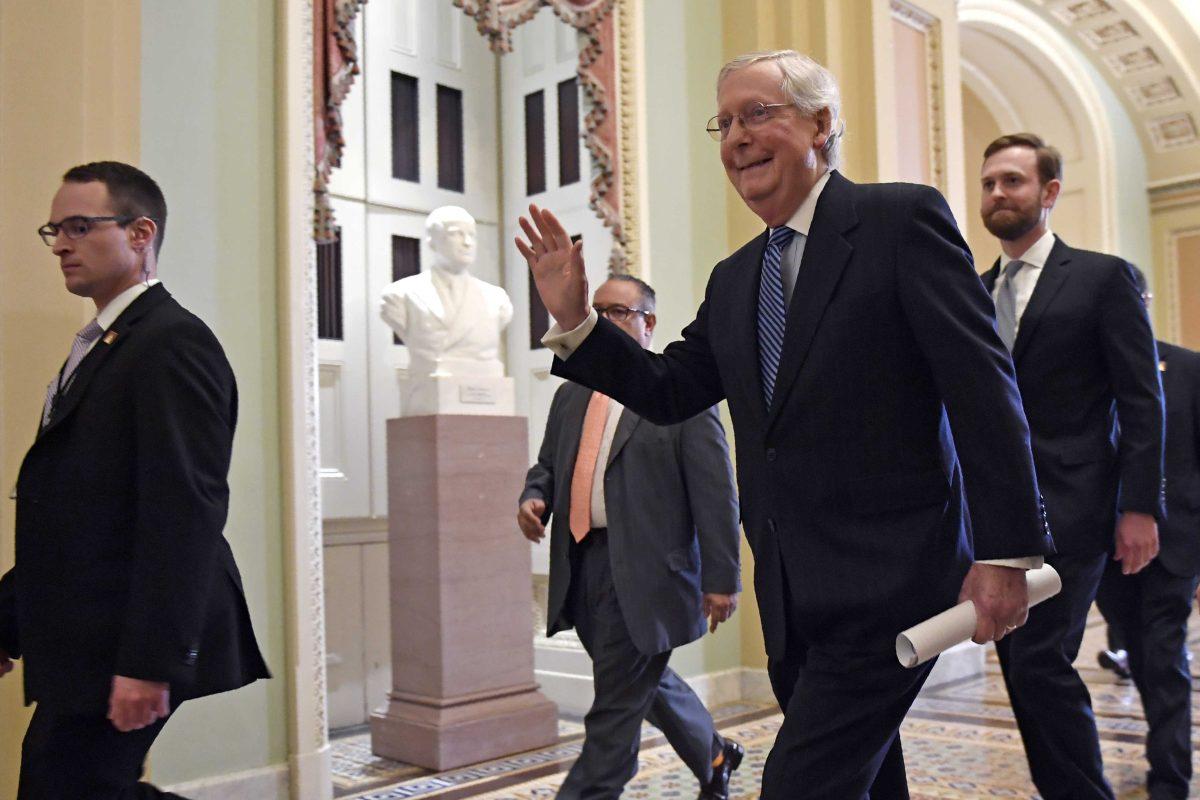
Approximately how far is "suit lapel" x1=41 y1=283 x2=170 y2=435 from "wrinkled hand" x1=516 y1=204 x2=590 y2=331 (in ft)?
2.55

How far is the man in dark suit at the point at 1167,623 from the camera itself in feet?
12.3

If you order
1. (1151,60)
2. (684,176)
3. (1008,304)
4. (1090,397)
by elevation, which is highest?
→ (1151,60)

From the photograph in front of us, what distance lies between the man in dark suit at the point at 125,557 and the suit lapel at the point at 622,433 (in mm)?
1529

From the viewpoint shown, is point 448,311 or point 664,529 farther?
point 448,311

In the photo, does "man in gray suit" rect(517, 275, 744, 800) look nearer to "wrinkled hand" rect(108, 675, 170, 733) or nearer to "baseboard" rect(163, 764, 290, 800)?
"baseboard" rect(163, 764, 290, 800)

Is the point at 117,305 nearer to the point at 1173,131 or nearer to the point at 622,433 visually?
the point at 622,433

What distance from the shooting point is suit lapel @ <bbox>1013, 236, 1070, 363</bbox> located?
3.16 meters

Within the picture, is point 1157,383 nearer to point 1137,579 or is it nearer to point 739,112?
point 1137,579

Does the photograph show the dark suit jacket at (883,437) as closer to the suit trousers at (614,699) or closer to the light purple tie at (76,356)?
the light purple tie at (76,356)

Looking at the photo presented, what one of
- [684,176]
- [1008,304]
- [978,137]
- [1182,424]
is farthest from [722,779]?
[978,137]

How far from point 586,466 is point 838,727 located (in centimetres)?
193

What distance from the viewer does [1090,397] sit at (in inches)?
124

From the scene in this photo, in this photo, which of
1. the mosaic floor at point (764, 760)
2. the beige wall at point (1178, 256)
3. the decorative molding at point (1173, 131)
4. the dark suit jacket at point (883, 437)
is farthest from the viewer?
the beige wall at point (1178, 256)

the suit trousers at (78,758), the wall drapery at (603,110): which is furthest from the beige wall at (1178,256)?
the suit trousers at (78,758)
